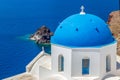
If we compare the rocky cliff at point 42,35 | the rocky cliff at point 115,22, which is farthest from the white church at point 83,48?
the rocky cliff at point 42,35

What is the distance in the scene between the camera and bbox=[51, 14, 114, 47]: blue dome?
611 inches

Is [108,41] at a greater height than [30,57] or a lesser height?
lesser

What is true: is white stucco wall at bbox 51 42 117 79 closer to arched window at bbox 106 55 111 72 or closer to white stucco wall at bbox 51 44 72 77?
white stucco wall at bbox 51 44 72 77

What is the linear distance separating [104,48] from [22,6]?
64.1 metres

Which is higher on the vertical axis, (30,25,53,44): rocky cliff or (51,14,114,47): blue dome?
(30,25,53,44): rocky cliff

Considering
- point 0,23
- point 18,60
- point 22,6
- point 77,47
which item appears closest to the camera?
point 77,47

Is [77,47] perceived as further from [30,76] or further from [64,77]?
[30,76]

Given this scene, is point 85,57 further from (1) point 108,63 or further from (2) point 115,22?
(2) point 115,22

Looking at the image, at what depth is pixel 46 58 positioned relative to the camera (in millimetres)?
19578

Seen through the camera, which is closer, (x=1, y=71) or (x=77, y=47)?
(x=77, y=47)

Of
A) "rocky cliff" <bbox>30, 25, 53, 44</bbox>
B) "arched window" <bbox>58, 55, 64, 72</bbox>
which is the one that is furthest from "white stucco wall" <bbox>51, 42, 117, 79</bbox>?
"rocky cliff" <bbox>30, 25, 53, 44</bbox>

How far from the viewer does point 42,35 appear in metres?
52.1

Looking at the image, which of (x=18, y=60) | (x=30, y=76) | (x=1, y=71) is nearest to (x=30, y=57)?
(x=18, y=60)

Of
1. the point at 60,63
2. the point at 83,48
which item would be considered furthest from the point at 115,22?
the point at 83,48
